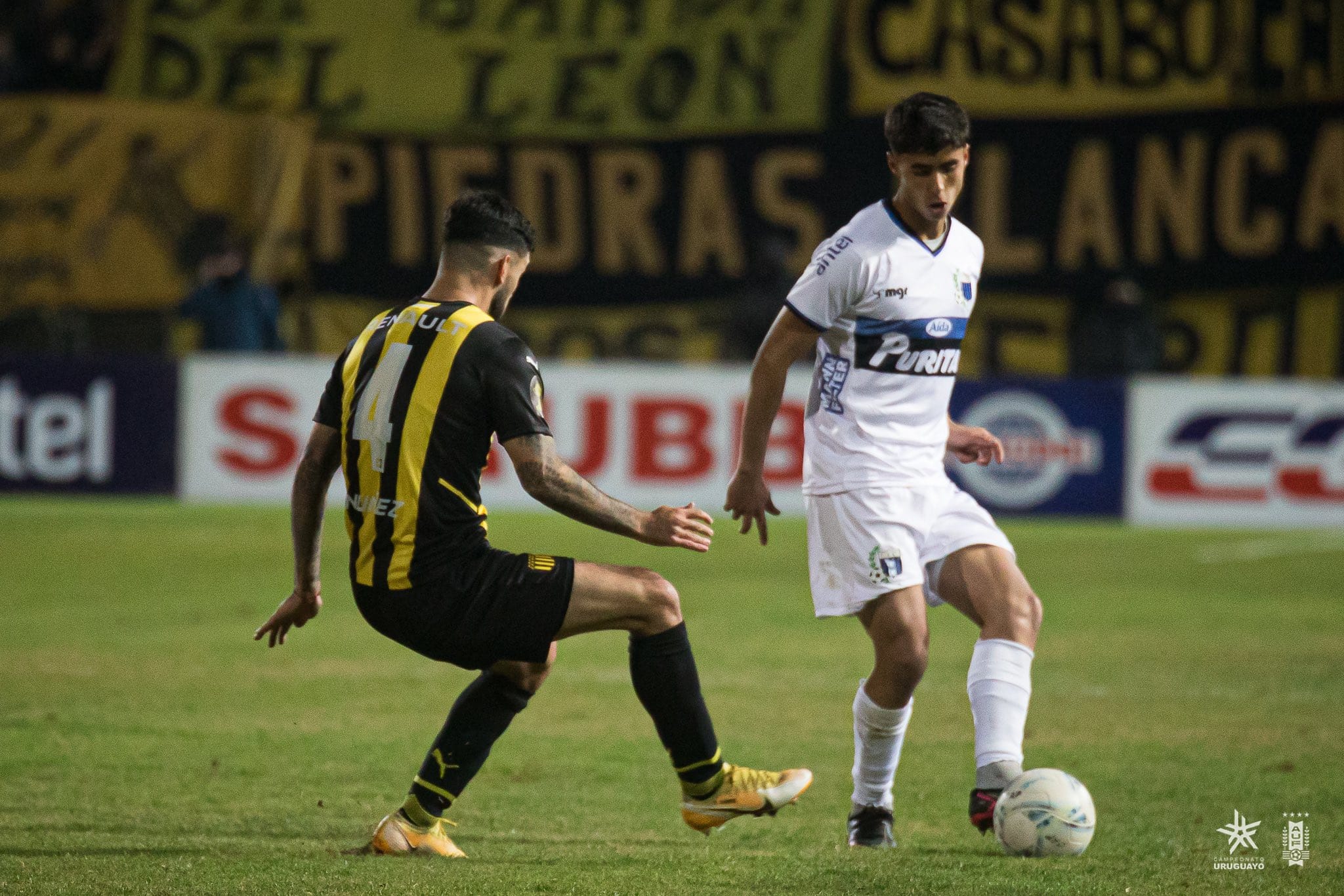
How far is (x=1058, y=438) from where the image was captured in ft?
50.1

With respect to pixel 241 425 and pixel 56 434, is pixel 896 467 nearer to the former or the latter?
pixel 241 425

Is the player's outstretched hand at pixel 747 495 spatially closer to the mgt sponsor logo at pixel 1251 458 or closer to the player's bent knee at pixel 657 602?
the player's bent knee at pixel 657 602

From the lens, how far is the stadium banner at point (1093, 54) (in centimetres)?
2062

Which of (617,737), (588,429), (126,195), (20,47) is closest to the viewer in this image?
(617,737)

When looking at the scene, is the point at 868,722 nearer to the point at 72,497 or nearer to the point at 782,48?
the point at 72,497

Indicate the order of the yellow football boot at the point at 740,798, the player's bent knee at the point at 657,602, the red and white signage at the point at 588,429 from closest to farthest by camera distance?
1. the player's bent knee at the point at 657,602
2. the yellow football boot at the point at 740,798
3. the red and white signage at the point at 588,429

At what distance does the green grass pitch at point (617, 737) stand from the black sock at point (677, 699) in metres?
0.27

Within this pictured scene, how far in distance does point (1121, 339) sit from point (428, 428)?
15.2 meters

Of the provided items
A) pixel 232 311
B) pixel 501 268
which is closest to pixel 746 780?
pixel 501 268

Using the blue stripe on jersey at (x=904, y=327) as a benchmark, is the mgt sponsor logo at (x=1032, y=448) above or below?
below

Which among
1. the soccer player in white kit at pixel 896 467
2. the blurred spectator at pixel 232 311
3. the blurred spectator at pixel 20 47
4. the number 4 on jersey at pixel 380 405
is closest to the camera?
the number 4 on jersey at pixel 380 405

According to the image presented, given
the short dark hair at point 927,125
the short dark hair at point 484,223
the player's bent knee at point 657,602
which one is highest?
the short dark hair at point 927,125

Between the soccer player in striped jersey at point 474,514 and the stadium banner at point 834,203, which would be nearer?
the soccer player in striped jersey at point 474,514

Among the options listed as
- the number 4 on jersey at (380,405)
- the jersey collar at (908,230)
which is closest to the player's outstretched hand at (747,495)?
the jersey collar at (908,230)
